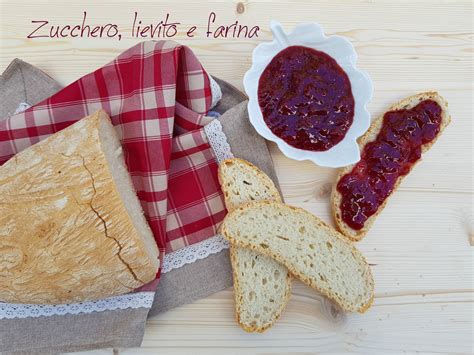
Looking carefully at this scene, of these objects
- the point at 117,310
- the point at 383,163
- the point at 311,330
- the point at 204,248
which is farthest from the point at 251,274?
the point at 383,163

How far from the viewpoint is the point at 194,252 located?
247 centimetres

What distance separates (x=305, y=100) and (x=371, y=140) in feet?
1.49

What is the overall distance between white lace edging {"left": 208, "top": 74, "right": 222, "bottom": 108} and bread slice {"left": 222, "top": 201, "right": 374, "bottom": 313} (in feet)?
1.92

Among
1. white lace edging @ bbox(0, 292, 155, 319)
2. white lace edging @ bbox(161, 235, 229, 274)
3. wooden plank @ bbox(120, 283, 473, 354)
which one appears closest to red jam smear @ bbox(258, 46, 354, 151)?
white lace edging @ bbox(161, 235, 229, 274)

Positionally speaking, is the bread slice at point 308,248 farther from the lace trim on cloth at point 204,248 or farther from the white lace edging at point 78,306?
the white lace edging at point 78,306

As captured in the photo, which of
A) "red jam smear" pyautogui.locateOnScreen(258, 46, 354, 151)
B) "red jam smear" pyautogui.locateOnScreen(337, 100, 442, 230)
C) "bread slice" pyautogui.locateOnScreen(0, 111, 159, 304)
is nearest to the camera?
"bread slice" pyautogui.locateOnScreen(0, 111, 159, 304)

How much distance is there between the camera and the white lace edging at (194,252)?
8.07 feet

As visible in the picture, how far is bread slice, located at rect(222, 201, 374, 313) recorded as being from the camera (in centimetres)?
235

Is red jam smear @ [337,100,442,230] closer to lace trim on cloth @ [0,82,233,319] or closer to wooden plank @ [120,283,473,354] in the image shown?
wooden plank @ [120,283,473,354]

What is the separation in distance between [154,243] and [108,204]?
39 cm

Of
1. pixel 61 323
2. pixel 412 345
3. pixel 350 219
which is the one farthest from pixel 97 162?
pixel 412 345

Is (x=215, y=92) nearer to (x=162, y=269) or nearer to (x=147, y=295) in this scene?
(x=162, y=269)

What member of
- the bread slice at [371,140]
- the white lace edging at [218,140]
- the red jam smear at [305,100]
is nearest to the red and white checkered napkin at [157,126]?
the white lace edging at [218,140]

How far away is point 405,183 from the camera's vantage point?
8.55 ft
